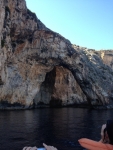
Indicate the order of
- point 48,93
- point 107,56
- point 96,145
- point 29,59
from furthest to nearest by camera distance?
point 107,56
point 48,93
point 29,59
point 96,145

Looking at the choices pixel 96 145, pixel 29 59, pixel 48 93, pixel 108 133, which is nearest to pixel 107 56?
pixel 48 93

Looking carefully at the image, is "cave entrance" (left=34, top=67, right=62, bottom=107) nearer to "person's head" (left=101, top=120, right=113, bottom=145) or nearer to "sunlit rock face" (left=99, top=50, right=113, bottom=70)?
"sunlit rock face" (left=99, top=50, right=113, bottom=70)

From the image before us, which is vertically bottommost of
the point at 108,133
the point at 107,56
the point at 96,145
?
the point at 96,145

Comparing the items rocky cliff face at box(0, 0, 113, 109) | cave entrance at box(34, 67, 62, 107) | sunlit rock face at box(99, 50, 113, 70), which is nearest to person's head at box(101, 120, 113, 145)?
rocky cliff face at box(0, 0, 113, 109)

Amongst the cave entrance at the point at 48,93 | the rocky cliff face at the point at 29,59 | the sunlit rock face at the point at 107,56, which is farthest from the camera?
the sunlit rock face at the point at 107,56

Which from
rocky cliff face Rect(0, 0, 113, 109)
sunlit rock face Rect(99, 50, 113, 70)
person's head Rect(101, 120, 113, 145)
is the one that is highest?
sunlit rock face Rect(99, 50, 113, 70)

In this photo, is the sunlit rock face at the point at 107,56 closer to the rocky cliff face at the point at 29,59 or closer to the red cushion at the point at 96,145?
the rocky cliff face at the point at 29,59

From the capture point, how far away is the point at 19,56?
50750 mm

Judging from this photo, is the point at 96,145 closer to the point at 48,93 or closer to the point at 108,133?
the point at 108,133

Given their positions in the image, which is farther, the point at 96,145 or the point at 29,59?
the point at 29,59

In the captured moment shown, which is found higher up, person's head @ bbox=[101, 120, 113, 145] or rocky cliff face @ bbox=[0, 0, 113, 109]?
rocky cliff face @ bbox=[0, 0, 113, 109]

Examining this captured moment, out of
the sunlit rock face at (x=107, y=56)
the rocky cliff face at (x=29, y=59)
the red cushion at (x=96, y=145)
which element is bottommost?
the red cushion at (x=96, y=145)

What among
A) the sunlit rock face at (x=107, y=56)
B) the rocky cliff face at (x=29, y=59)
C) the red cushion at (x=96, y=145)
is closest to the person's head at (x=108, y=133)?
the red cushion at (x=96, y=145)

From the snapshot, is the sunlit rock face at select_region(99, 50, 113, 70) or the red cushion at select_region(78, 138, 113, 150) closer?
the red cushion at select_region(78, 138, 113, 150)
